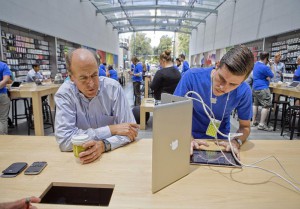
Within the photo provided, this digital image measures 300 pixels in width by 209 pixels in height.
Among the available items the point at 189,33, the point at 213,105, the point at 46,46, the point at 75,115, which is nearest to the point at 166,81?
the point at 213,105

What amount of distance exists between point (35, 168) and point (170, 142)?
657mm

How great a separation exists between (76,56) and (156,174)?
909 mm

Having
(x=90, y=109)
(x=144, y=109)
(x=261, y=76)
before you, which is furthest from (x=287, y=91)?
(x=90, y=109)

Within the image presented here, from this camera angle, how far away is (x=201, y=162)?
1.03m

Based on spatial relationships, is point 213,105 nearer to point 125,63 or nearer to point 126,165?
point 126,165

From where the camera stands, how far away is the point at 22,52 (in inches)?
256

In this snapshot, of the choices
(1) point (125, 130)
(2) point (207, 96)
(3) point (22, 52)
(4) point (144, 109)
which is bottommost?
(4) point (144, 109)

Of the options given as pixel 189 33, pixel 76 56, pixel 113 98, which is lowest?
pixel 113 98

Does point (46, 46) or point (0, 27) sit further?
point (46, 46)

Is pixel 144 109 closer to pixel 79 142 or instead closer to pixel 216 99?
pixel 216 99

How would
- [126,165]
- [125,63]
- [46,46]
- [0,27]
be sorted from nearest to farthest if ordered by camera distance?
[126,165] → [0,27] → [46,46] → [125,63]

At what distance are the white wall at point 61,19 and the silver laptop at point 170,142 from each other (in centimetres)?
658

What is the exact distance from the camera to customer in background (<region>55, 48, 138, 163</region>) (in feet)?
3.94

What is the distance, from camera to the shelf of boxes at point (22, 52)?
5.76 m
